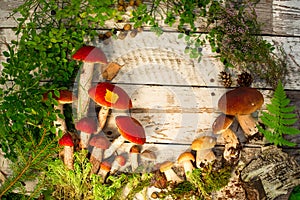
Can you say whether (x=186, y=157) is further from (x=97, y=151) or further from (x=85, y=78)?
(x=85, y=78)

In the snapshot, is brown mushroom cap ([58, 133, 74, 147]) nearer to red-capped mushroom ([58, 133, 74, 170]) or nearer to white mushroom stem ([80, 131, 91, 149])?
red-capped mushroom ([58, 133, 74, 170])

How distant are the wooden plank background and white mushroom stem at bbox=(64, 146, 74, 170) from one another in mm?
331

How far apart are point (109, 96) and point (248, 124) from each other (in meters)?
1.04

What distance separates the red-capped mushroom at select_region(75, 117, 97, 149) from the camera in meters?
3.28

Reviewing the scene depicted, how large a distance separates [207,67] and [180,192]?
3.14 ft

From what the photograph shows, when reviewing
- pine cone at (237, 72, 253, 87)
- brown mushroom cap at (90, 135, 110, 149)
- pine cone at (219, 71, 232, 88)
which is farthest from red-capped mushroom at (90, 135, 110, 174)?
pine cone at (237, 72, 253, 87)

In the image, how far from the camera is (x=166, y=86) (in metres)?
3.51

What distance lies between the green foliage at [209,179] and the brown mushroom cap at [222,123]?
29cm

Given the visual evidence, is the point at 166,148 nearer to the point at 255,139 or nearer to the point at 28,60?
the point at 255,139

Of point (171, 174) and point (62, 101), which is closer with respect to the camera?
point (62, 101)

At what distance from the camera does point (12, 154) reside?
10.7 ft

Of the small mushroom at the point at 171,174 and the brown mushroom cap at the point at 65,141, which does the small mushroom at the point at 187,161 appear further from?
the brown mushroom cap at the point at 65,141

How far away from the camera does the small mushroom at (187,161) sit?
11.1 ft

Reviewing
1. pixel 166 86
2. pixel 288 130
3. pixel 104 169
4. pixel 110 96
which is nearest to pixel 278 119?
pixel 288 130
